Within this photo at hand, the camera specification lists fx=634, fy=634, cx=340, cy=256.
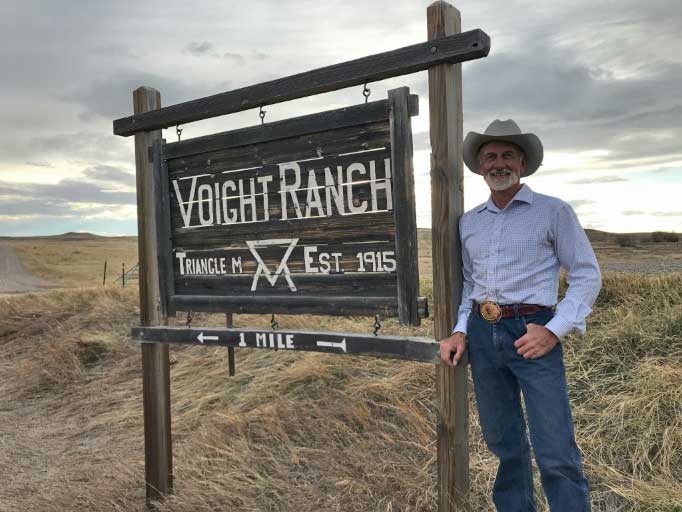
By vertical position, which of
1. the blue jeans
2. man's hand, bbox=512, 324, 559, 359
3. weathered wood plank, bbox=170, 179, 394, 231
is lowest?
the blue jeans

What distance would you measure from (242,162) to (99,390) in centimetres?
536

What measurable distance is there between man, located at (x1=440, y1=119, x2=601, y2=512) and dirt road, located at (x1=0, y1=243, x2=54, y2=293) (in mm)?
32014

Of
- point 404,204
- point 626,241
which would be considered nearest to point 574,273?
point 404,204

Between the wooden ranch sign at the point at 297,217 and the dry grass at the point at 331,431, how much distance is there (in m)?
1.26

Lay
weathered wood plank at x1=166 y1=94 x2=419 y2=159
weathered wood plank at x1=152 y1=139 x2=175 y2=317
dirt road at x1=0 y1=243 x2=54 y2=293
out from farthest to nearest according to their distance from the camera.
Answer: dirt road at x1=0 y1=243 x2=54 y2=293
weathered wood plank at x1=152 y1=139 x2=175 y2=317
weathered wood plank at x1=166 y1=94 x2=419 y2=159

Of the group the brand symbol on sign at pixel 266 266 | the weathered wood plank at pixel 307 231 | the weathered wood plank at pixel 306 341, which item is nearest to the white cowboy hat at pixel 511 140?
the weathered wood plank at pixel 307 231

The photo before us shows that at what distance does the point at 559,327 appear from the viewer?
2.81m

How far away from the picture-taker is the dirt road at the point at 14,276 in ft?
109

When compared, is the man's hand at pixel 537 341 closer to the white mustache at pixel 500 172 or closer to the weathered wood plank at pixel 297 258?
the white mustache at pixel 500 172

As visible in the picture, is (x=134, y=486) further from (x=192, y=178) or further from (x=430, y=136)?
(x=430, y=136)

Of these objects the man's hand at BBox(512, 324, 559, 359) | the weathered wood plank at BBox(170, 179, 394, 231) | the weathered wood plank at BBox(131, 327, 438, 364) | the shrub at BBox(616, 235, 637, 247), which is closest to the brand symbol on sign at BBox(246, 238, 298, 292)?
the weathered wood plank at BBox(170, 179, 394, 231)

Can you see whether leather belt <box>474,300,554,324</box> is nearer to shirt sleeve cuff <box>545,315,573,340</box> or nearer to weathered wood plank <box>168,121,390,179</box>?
shirt sleeve cuff <box>545,315,573,340</box>

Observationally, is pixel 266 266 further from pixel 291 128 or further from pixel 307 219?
pixel 291 128

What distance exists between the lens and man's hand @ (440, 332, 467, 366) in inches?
129
